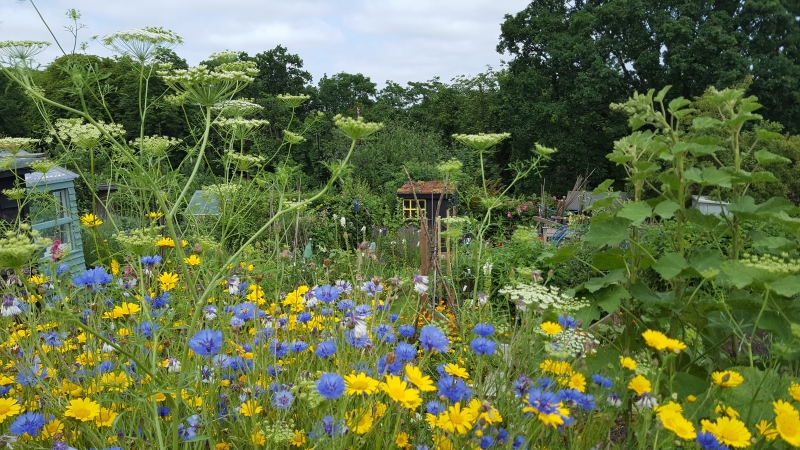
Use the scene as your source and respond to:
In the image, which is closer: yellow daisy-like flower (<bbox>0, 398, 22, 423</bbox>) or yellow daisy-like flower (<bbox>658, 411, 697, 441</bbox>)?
yellow daisy-like flower (<bbox>658, 411, 697, 441</bbox>)

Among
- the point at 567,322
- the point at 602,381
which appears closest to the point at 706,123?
the point at 567,322

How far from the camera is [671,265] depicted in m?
1.71

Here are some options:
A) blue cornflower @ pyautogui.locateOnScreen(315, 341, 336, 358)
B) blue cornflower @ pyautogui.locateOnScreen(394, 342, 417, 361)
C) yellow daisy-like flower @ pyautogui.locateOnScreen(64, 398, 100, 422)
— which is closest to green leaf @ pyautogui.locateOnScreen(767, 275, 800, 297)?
blue cornflower @ pyautogui.locateOnScreen(394, 342, 417, 361)

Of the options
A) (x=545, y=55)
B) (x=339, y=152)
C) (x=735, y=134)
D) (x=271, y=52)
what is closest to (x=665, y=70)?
(x=545, y=55)

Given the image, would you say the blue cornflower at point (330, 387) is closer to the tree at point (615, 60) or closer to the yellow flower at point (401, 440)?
the yellow flower at point (401, 440)

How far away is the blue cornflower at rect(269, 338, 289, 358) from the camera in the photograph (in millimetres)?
1695

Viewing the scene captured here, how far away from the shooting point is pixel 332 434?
125cm

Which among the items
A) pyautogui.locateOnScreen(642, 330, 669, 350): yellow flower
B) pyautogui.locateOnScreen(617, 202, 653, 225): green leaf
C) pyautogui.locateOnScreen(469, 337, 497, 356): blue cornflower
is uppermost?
pyautogui.locateOnScreen(617, 202, 653, 225): green leaf

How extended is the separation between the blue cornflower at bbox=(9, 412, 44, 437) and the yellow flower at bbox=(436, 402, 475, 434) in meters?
1.04

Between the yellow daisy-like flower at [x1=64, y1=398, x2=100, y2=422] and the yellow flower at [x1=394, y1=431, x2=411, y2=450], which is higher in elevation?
the yellow daisy-like flower at [x1=64, y1=398, x2=100, y2=422]

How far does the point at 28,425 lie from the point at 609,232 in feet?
5.85

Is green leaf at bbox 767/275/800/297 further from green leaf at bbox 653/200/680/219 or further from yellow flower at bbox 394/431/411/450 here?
yellow flower at bbox 394/431/411/450

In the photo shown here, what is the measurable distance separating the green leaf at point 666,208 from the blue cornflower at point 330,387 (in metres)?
1.13

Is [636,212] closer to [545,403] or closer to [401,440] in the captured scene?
[545,403]
